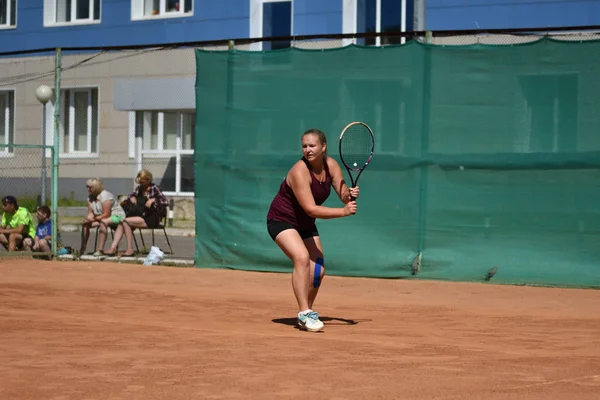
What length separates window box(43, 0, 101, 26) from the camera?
82.7 ft

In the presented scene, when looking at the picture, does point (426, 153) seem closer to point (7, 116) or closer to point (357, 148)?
point (357, 148)

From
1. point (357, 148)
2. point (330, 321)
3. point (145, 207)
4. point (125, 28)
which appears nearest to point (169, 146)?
point (125, 28)

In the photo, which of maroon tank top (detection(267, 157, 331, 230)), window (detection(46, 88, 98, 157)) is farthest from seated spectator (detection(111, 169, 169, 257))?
window (detection(46, 88, 98, 157))

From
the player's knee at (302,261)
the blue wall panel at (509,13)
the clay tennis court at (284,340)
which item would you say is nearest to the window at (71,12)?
the blue wall panel at (509,13)

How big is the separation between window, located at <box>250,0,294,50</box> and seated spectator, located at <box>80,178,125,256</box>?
829 centimetres

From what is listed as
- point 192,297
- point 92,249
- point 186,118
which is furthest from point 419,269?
point 186,118

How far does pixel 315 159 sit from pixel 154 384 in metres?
2.84

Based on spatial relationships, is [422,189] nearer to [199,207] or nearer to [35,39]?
[199,207]

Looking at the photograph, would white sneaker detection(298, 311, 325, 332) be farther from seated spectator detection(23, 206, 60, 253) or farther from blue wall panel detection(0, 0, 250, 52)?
blue wall panel detection(0, 0, 250, 52)

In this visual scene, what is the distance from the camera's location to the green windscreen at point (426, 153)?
11.2 metres

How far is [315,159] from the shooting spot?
806 centimetres

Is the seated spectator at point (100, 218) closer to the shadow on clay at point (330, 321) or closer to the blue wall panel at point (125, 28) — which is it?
the shadow on clay at point (330, 321)

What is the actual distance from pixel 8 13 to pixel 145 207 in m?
13.6

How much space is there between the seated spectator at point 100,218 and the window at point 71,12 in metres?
11.1
